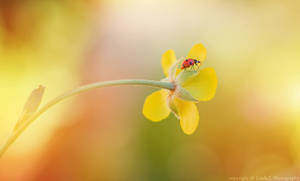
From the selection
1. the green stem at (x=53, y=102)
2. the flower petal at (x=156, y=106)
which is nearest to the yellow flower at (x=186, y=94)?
the flower petal at (x=156, y=106)

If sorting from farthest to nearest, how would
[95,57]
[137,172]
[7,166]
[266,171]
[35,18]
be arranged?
[35,18]
[95,57]
[137,172]
[266,171]
[7,166]

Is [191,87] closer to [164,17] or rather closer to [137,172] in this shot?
[137,172]

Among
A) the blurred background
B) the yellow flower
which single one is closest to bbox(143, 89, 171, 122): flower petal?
the yellow flower

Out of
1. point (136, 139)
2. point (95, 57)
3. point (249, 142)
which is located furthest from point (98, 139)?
point (249, 142)

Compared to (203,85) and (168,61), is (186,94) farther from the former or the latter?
(168,61)

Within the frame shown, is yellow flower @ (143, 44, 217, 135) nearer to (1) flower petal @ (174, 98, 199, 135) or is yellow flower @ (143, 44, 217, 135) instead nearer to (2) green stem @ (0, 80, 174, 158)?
(1) flower petal @ (174, 98, 199, 135)

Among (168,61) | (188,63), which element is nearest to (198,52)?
(188,63)
